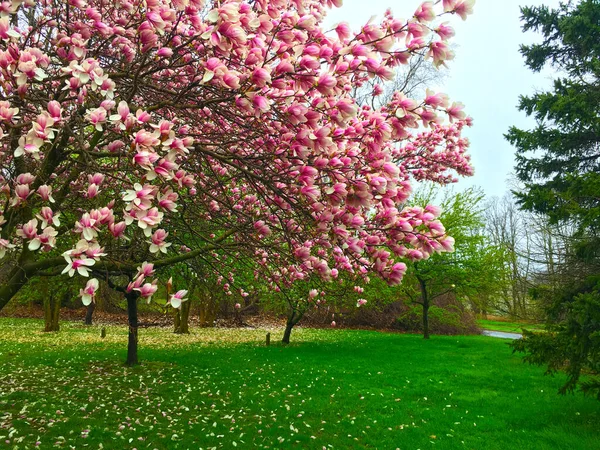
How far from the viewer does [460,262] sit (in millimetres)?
21500

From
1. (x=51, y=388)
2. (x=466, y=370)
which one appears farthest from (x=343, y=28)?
(x=466, y=370)

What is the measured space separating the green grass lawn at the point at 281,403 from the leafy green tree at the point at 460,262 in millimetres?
7415

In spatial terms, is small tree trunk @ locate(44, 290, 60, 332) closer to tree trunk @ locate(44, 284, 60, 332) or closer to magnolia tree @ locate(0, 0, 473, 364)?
tree trunk @ locate(44, 284, 60, 332)

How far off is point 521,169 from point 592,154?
7.72ft

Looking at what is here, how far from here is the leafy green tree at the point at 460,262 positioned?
69.9 feet

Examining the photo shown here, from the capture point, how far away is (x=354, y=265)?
15.8 feet

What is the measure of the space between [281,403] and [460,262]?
52.1ft

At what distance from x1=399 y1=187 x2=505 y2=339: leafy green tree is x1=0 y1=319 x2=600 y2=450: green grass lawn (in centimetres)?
742

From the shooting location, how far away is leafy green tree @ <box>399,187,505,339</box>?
21312 mm

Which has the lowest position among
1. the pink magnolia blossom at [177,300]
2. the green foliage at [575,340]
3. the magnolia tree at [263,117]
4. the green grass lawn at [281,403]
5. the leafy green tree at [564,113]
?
the green grass lawn at [281,403]

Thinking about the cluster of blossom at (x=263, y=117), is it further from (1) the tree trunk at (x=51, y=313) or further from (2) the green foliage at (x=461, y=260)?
(1) the tree trunk at (x=51, y=313)

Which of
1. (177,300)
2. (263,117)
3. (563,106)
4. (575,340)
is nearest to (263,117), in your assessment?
(263,117)

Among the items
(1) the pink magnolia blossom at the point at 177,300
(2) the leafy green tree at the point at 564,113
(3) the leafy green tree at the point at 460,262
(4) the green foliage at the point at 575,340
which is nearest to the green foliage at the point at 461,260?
(3) the leafy green tree at the point at 460,262

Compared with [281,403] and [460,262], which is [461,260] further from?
[281,403]
